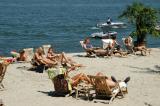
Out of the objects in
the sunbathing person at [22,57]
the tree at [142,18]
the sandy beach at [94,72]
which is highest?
the tree at [142,18]

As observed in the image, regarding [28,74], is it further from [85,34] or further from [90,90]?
[85,34]

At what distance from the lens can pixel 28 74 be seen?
59.8 feet

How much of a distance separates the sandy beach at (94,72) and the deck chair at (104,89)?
0.69 ft

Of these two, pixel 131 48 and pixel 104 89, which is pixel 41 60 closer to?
pixel 104 89

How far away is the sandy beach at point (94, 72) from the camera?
1397cm

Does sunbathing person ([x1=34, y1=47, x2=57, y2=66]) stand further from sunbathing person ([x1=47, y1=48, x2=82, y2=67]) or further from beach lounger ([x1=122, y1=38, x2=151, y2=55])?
beach lounger ([x1=122, y1=38, x2=151, y2=55])

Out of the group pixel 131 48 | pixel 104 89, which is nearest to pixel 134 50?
pixel 131 48

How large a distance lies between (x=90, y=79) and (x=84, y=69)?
5253mm

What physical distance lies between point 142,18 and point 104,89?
1322 cm

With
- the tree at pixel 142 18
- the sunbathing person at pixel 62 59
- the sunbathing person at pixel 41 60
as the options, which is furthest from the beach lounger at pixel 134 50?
the sunbathing person at pixel 41 60

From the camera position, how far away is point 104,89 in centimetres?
1405

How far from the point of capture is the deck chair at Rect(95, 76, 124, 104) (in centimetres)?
1387

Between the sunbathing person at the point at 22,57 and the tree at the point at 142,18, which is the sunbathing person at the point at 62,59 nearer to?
the sunbathing person at the point at 22,57

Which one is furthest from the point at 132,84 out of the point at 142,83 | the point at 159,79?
the point at 159,79
